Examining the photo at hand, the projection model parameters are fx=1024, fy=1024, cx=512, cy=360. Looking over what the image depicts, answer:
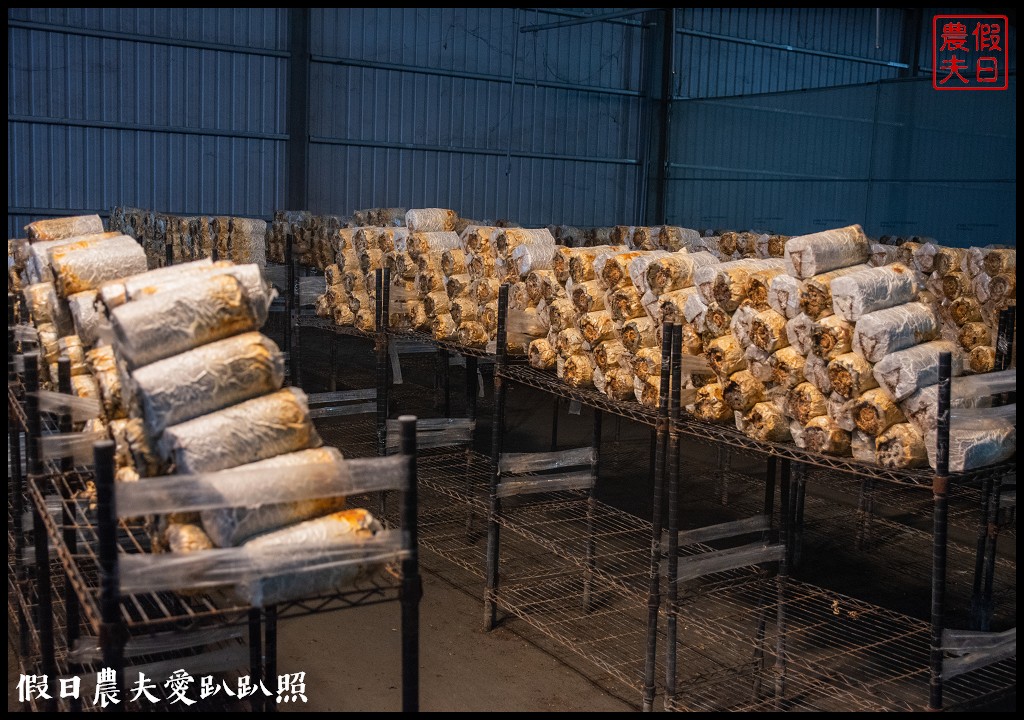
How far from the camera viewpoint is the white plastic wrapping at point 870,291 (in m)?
5.33

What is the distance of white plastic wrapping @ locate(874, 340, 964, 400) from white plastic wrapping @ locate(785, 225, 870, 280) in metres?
0.67

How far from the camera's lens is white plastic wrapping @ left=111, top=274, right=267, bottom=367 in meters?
3.86

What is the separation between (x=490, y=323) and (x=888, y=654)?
3782 millimetres

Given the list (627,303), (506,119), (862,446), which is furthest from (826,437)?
(506,119)

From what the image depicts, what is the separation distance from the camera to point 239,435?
3850 mm

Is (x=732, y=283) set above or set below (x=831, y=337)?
above

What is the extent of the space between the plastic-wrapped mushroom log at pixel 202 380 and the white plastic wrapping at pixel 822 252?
304cm

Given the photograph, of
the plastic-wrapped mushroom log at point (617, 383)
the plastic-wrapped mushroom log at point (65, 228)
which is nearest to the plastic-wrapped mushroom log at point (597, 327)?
the plastic-wrapped mushroom log at point (617, 383)

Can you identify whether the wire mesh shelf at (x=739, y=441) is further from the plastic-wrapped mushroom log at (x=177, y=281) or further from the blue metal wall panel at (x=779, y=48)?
the blue metal wall panel at (x=779, y=48)

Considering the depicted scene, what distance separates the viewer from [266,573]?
367cm

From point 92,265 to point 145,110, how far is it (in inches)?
477

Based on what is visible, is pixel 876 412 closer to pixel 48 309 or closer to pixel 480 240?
pixel 480 240

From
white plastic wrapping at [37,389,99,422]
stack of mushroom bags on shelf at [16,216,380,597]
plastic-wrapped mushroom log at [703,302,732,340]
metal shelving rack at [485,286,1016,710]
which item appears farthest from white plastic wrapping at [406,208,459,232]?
stack of mushroom bags on shelf at [16,216,380,597]
